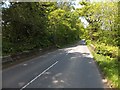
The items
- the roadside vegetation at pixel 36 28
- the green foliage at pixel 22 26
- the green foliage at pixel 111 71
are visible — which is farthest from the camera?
the green foliage at pixel 22 26

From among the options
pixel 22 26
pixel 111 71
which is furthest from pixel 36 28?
pixel 111 71

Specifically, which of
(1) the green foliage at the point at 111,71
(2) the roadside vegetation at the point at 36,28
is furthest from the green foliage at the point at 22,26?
(1) the green foliage at the point at 111,71

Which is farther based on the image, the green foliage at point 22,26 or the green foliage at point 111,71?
the green foliage at point 22,26

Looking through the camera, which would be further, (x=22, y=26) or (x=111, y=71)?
(x=22, y=26)

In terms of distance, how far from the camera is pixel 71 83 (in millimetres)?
13289

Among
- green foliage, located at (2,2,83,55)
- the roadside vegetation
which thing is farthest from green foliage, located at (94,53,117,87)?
green foliage, located at (2,2,83,55)

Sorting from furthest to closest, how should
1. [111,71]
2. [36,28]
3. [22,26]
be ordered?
[36,28]
[22,26]
[111,71]

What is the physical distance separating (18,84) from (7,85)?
0.54 m

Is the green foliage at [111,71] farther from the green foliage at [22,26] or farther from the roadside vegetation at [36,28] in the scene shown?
the green foliage at [22,26]

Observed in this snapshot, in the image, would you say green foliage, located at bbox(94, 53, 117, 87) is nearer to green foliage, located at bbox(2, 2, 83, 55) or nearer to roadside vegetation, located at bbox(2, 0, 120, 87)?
roadside vegetation, located at bbox(2, 0, 120, 87)

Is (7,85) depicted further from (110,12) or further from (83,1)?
(83,1)

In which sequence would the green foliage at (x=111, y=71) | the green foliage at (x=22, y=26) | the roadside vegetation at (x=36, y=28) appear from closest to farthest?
the green foliage at (x=111, y=71) < the roadside vegetation at (x=36, y=28) < the green foliage at (x=22, y=26)

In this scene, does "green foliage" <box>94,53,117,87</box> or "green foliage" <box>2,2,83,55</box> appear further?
"green foliage" <box>2,2,83,55</box>

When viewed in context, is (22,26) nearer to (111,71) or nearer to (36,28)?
(36,28)
